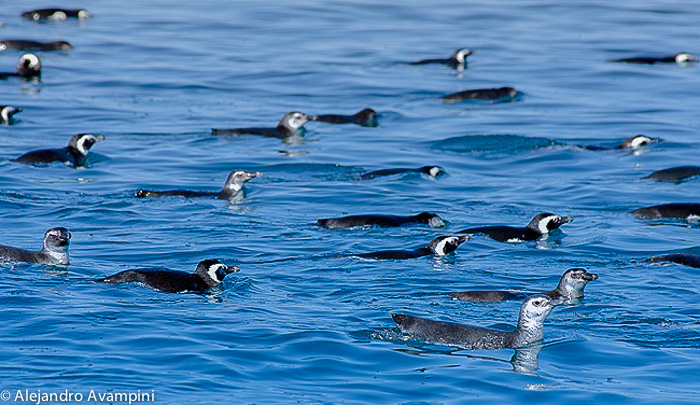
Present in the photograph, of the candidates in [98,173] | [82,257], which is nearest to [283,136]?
[98,173]

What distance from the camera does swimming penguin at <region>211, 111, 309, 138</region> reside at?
68.6ft

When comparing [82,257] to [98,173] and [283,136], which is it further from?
[283,136]

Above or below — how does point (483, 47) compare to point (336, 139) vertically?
above

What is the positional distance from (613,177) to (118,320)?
10511 mm

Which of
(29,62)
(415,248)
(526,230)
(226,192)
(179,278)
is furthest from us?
(29,62)

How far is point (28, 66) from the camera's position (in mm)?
26641

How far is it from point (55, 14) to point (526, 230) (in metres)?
26.5

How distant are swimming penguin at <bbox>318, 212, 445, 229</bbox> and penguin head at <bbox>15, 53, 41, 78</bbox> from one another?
46.3 feet

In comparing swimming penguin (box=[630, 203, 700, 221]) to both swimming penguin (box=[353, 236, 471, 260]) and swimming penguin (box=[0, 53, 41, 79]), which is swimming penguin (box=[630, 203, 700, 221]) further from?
swimming penguin (box=[0, 53, 41, 79])

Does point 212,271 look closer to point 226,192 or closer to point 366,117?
point 226,192

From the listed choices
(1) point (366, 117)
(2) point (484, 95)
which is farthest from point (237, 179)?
(2) point (484, 95)

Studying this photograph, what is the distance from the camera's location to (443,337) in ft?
33.7

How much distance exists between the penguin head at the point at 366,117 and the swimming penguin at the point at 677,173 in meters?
6.54

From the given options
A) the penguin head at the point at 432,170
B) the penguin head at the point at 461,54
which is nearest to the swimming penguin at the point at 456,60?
the penguin head at the point at 461,54
